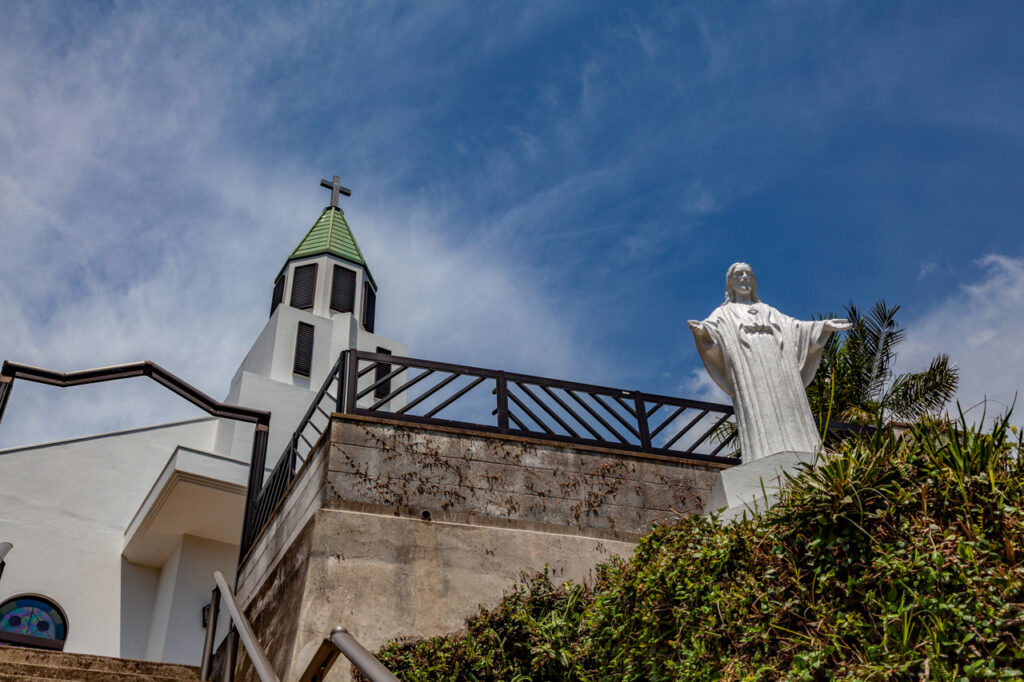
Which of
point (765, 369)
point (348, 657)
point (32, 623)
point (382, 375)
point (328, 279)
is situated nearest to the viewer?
point (348, 657)

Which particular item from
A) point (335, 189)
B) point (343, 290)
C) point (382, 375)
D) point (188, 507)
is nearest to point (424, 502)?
point (188, 507)

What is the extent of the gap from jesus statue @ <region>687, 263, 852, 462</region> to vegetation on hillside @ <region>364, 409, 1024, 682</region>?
1.13m

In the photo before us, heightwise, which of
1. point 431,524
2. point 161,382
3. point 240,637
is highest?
point 161,382

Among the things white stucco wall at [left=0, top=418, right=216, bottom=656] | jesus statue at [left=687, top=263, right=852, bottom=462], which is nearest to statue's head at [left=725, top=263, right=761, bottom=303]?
jesus statue at [left=687, top=263, right=852, bottom=462]

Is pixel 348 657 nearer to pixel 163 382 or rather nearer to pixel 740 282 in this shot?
pixel 740 282

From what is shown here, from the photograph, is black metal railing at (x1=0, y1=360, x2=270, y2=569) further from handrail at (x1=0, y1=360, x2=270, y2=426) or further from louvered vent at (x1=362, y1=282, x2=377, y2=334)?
louvered vent at (x1=362, y1=282, x2=377, y2=334)

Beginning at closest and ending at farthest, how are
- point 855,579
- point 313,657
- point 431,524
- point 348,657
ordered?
point 348,657 → point 855,579 → point 313,657 → point 431,524

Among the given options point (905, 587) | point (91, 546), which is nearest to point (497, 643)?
point (905, 587)

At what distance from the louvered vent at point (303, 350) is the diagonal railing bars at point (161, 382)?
10.6 m

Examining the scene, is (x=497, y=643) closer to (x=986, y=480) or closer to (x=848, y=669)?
(x=848, y=669)

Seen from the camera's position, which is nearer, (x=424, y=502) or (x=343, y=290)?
(x=424, y=502)

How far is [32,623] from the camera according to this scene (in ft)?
46.3

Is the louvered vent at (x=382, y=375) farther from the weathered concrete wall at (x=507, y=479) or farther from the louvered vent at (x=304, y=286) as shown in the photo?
the weathered concrete wall at (x=507, y=479)

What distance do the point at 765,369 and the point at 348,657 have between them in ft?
12.2
